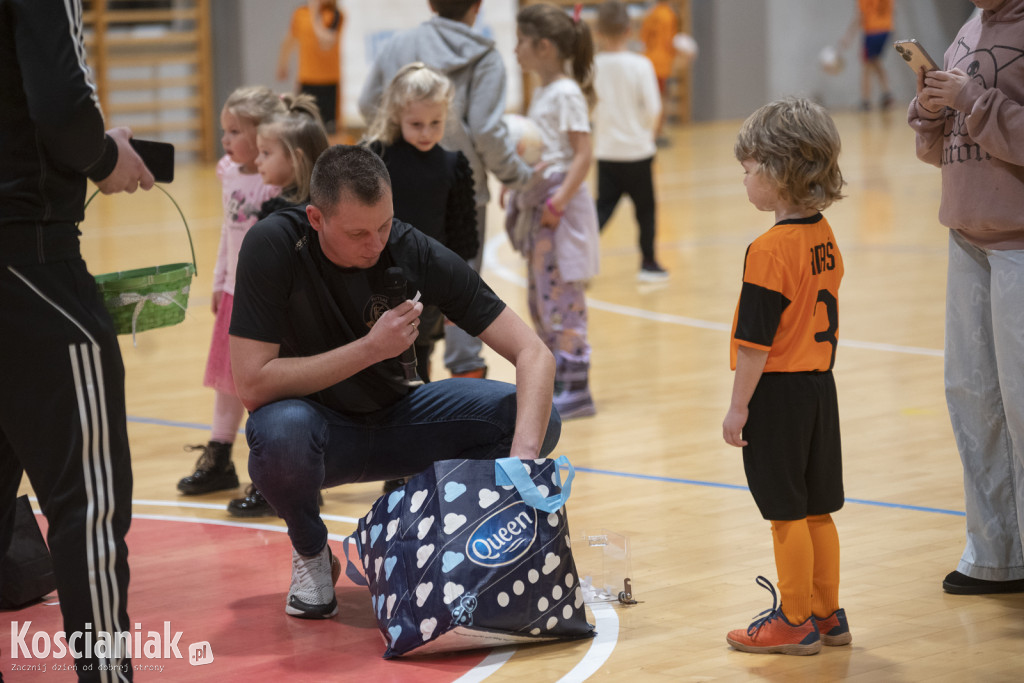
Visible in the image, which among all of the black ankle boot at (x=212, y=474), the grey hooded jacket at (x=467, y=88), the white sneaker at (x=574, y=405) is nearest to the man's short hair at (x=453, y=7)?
the grey hooded jacket at (x=467, y=88)

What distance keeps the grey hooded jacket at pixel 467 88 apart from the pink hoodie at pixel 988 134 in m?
2.24

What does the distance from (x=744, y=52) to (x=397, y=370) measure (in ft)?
59.3

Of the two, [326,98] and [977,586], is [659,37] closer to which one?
[326,98]

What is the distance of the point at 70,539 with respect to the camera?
2475 millimetres

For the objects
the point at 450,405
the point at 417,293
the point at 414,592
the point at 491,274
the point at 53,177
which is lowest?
the point at 491,274

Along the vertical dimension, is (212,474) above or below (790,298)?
below

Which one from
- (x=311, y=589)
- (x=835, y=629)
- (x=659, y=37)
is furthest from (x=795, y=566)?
(x=659, y=37)

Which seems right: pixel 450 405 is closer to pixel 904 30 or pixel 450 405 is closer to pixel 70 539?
pixel 70 539

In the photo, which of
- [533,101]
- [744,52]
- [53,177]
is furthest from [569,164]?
[744,52]

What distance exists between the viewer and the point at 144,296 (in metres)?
2.96

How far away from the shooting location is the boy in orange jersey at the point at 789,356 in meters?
3.00

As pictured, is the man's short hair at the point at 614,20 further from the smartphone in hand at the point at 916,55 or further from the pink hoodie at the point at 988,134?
the smartphone in hand at the point at 916,55

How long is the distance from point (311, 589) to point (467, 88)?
2.64m

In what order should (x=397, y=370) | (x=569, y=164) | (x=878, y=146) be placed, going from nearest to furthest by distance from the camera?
(x=397, y=370)
(x=569, y=164)
(x=878, y=146)
